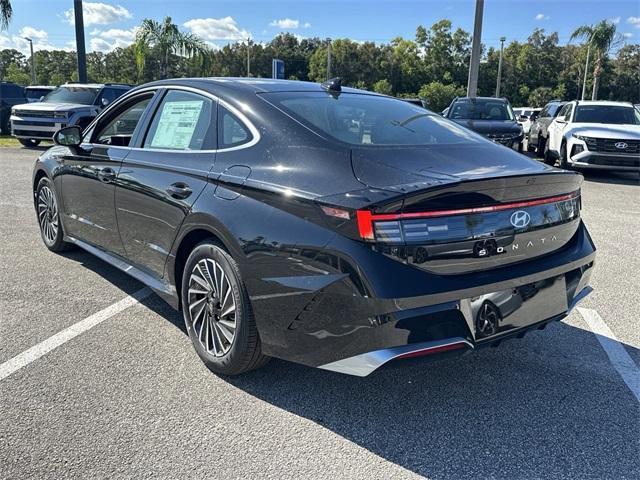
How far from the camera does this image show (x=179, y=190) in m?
3.30

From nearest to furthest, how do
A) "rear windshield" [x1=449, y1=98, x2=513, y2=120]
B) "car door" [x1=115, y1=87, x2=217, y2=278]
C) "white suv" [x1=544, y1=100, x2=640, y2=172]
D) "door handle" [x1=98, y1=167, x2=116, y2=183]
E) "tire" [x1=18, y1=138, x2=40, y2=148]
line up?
1. "car door" [x1=115, y1=87, x2=217, y2=278]
2. "door handle" [x1=98, y1=167, x2=116, y2=183]
3. "white suv" [x1=544, y1=100, x2=640, y2=172]
4. "rear windshield" [x1=449, y1=98, x2=513, y2=120]
5. "tire" [x1=18, y1=138, x2=40, y2=148]

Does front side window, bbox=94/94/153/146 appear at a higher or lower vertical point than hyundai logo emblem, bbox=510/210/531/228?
higher

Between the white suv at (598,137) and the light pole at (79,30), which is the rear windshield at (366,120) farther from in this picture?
the light pole at (79,30)

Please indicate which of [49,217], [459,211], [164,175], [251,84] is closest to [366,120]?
[251,84]

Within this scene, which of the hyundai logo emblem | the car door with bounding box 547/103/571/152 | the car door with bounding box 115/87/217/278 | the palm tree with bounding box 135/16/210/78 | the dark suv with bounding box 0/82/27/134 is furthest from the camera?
the palm tree with bounding box 135/16/210/78

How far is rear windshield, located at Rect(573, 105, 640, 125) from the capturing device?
12234 millimetres

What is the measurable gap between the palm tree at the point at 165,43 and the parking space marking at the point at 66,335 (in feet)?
93.8

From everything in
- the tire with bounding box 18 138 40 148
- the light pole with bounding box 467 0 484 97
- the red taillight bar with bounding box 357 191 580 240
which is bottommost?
the tire with bounding box 18 138 40 148

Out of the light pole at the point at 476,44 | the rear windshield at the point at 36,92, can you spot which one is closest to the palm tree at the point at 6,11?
the rear windshield at the point at 36,92

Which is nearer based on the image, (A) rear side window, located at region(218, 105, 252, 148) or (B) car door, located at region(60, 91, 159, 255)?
(A) rear side window, located at region(218, 105, 252, 148)

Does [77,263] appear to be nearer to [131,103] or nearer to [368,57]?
[131,103]

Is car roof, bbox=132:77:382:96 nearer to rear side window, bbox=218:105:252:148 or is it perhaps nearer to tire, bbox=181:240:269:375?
rear side window, bbox=218:105:252:148

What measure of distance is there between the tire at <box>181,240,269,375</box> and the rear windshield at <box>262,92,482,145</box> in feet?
2.94

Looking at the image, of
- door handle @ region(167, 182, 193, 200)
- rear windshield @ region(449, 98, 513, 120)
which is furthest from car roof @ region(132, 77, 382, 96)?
rear windshield @ region(449, 98, 513, 120)
